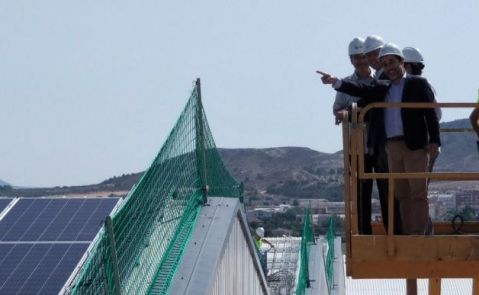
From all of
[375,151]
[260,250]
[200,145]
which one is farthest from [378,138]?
[260,250]

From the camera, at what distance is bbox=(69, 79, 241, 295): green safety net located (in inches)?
291

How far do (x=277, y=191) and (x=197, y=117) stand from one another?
196ft

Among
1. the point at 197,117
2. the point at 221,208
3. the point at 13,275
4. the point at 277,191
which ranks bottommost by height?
the point at 13,275

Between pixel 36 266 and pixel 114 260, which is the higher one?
pixel 36 266

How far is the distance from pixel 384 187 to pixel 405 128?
76 centimetres

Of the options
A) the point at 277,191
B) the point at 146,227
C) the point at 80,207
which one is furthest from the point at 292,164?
the point at 146,227

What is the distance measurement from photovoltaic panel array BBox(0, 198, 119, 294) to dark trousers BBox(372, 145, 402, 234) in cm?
356

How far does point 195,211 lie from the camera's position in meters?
11.3

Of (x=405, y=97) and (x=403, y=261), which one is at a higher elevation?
(x=405, y=97)

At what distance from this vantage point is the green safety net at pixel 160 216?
24.2 feet

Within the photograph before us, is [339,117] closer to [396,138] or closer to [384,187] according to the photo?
[396,138]

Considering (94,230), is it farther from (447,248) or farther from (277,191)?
(277,191)

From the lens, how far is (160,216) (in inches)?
379

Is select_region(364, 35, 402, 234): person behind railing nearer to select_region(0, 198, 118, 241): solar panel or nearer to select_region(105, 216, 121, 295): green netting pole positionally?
select_region(105, 216, 121, 295): green netting pole
